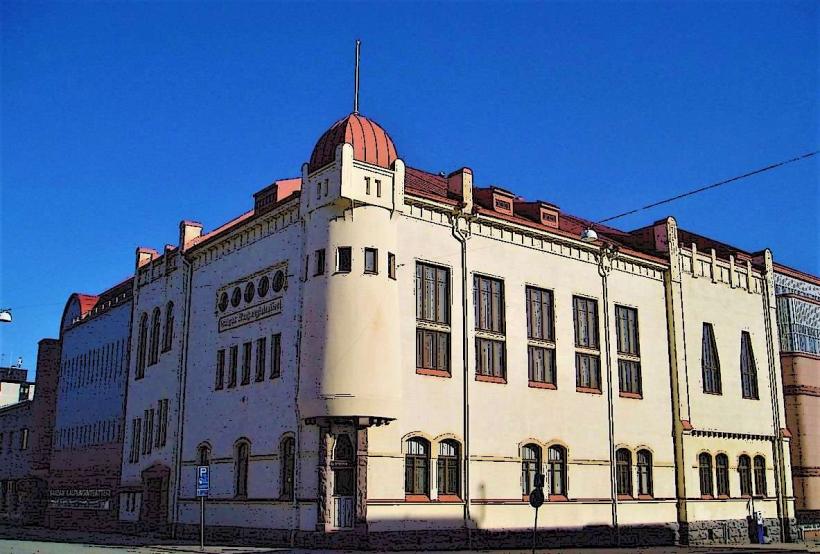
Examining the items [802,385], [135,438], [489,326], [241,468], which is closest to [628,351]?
[489,326]

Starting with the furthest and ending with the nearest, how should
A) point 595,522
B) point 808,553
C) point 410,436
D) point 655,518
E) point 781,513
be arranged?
1. point 781,513
2. point 655,518
3. point 595,522
4. point 808,553
5. point 410,436

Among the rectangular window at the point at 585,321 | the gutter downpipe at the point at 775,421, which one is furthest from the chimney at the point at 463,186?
the gutter downpipe at the point at 775,421

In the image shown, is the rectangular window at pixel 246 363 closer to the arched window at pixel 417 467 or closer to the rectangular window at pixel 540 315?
the arched window at pixel 417 467

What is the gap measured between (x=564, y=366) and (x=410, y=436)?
27.2 ft

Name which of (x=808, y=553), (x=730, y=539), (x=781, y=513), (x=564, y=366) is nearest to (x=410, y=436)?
(x=564, y=366)

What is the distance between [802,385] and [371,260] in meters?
26.2

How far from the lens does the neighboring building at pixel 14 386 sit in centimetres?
7544

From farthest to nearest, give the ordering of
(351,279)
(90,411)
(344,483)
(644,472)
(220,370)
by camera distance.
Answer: (90,411) < (644,472) < (220,370) < (351,279) < (344,483)

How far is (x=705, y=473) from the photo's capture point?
1457 inches

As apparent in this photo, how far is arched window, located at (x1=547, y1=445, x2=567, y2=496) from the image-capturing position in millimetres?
31375

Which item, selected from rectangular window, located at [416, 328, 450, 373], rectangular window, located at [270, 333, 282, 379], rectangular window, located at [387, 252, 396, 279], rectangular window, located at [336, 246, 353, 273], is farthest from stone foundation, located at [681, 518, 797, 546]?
rectangular window, located at [336, 246, 353, 273]

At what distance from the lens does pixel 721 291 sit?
3988 cm

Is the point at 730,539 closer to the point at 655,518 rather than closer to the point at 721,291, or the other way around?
the point at 655,518

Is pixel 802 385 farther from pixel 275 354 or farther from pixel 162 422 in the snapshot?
pixel 162 422
